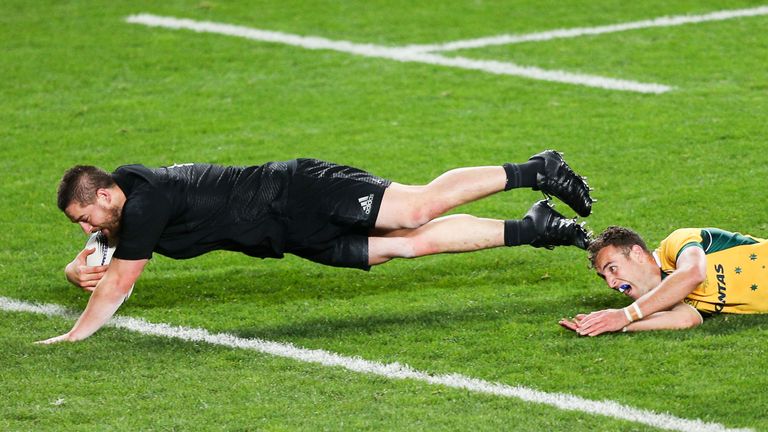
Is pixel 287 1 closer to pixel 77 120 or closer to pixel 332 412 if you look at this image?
pixel 77 120

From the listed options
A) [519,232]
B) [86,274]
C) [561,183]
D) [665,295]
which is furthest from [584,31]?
[86,274]

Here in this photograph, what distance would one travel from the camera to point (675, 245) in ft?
23.9

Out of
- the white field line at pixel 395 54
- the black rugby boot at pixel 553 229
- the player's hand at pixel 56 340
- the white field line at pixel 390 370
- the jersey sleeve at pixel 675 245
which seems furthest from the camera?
the white field line at pixel 395 54

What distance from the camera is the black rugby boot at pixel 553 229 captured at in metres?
7.59

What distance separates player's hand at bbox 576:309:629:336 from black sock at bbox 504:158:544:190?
88 cm

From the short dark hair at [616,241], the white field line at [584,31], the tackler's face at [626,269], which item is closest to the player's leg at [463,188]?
the short dark hair at [616,241]

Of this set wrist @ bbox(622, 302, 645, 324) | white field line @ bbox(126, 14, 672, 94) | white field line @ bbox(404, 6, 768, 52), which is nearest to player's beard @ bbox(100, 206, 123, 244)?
wrist @ bbox(622, 302, 645, 324)

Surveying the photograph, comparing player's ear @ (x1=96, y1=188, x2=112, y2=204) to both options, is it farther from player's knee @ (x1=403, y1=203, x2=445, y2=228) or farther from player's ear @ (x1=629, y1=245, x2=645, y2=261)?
player's ear @ (x1=629, y1=245, x2=645, y2=261)

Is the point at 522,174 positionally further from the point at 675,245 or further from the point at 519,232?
the point at 675,245

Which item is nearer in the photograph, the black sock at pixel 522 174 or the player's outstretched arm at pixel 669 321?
the player's outstretched arm at pixel 669 321

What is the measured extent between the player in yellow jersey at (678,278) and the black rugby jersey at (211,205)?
5.59 feet

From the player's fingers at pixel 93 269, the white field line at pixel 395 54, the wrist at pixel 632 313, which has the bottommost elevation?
the wrist at pixel 632 313

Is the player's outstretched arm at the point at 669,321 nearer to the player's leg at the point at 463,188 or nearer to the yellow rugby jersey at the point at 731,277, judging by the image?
the yellow rugby jersey at the point at 731,277

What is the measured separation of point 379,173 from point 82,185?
11.5 ft
